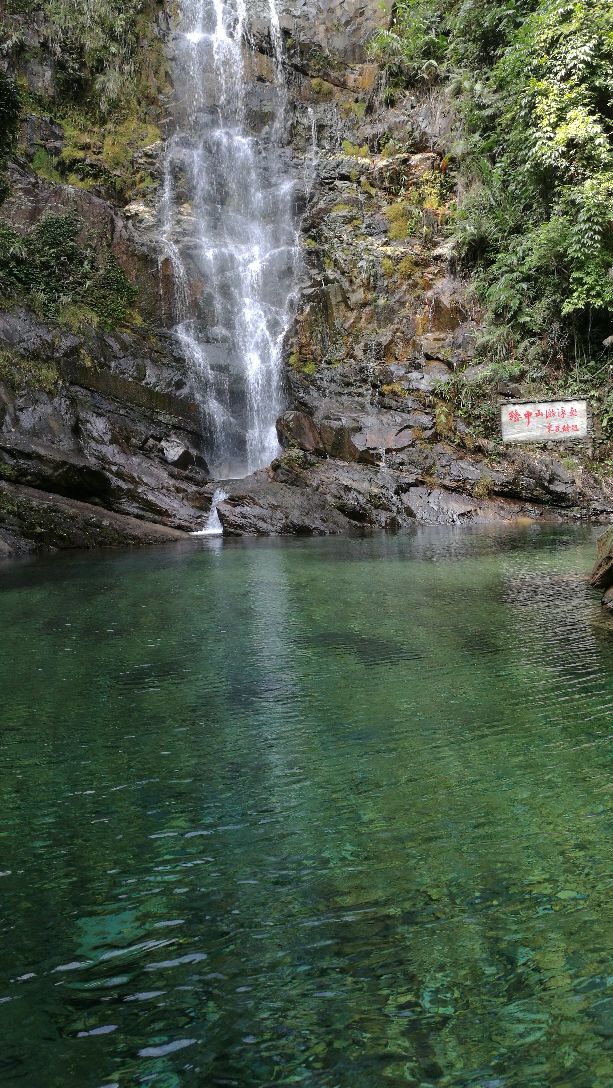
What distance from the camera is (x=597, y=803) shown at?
291 cm

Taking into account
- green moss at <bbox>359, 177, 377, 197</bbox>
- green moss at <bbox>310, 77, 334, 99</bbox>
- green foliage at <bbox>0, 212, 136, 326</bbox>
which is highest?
green moss at <bbox>310, 77, 334, 99</bbox>

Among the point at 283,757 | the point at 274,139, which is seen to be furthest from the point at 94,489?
the point at 274,139

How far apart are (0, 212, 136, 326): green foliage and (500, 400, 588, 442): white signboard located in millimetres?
9584

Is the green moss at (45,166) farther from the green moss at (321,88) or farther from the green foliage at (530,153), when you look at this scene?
the green foliage at (530,153)

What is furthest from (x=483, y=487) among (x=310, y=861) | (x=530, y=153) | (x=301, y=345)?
(x=310, y=861)

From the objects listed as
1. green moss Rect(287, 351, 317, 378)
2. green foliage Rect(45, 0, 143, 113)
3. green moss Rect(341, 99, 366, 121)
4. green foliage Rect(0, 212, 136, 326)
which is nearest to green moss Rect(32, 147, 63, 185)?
Answer: green foliage Rect(0, 212, 136, 326)

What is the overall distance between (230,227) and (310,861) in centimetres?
2108

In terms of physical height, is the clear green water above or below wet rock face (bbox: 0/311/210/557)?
below

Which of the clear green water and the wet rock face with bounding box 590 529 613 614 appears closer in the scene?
the clear green water

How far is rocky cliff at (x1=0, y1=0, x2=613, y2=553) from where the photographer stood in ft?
48.5

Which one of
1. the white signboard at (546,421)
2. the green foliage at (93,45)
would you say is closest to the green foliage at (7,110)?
the green foliage at (93,45)

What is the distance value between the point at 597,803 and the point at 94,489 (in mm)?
12859

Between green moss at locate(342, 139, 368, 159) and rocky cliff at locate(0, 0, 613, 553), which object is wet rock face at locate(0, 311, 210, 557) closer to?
rocky cliff at locate(0, 0, 613, 553)

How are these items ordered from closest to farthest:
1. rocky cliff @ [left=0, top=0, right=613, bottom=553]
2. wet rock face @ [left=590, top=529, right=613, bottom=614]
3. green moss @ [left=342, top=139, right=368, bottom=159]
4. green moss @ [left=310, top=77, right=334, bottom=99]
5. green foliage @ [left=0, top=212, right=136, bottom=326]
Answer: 1. wet rock face @ [left=590, top=529, right=613, bottom=614]
2. rocky cliff @ [left=0, top=0, right=613, bottom=553]
3. green foliage @ [left=0, top=212, right=136, bottom=326]
4. green moss @ [left=342, top=139, right=368, bottom=159]
5. green moss @ [left=310, top=77, right=334, bottom=99]
